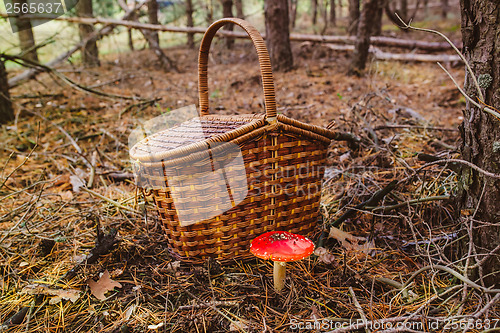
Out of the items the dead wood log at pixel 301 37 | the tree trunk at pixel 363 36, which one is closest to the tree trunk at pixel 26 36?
the dead wood log at pixel 301 37

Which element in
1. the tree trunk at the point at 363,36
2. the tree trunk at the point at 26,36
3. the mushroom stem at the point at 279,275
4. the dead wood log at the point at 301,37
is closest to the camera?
the mushroom stem at the point at 279,275

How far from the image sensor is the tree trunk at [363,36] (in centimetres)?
482

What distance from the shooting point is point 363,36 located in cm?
504

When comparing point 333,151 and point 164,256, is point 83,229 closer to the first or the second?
point 164,256

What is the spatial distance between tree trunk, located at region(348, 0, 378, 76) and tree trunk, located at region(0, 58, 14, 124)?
517 centimetres

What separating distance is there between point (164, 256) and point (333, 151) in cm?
189

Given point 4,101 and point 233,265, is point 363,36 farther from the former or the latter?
→ point 4,101

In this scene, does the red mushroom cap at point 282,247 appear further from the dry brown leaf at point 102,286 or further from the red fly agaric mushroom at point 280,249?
the dry brown leaf at point 102,286

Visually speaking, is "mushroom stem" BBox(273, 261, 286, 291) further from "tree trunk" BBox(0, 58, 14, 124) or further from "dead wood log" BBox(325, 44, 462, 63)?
"dead wood log" BBox(325, 44, 462, 63)

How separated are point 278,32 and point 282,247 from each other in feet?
15.9

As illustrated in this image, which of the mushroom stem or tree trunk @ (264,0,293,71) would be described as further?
tree trunk @ (264,0,293,71)

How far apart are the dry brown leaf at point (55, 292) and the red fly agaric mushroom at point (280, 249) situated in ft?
3.17

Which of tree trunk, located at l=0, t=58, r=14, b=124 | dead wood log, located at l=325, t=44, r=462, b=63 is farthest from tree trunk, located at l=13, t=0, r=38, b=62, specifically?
dead wood log, located at l=325, t=44, r=462, b=63

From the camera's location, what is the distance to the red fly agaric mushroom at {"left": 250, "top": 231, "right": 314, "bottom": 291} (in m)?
1.37
